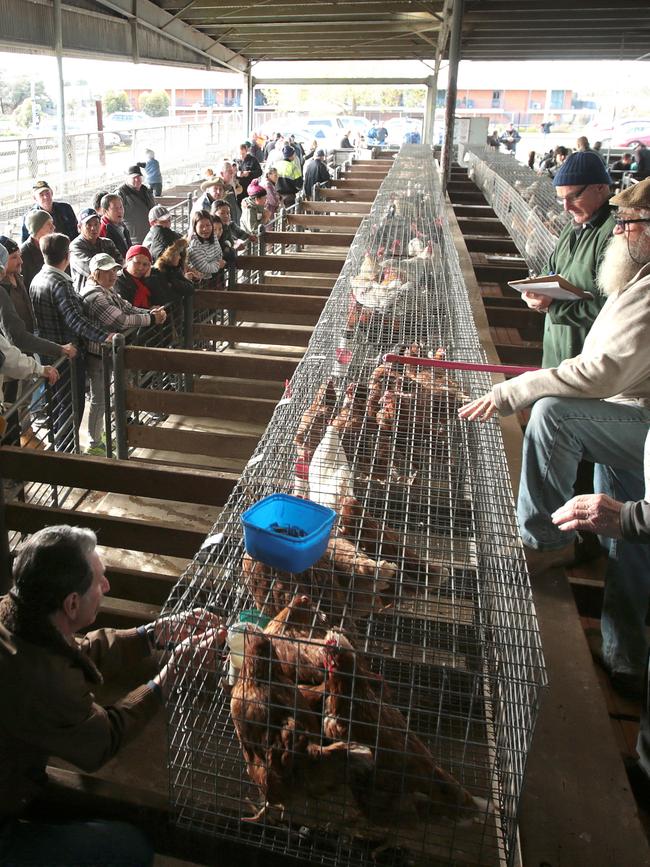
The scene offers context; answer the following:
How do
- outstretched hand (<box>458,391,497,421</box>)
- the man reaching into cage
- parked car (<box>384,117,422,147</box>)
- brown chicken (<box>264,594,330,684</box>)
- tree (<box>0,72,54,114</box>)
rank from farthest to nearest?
parked car (<box>384,117,422,147</box>), tree (<box>0,72,54,114</box>), outstretched hand (<box>458,391,497,421</box>), the man reaching into cage, brown chicken (<box>264,594,330,684</box>)

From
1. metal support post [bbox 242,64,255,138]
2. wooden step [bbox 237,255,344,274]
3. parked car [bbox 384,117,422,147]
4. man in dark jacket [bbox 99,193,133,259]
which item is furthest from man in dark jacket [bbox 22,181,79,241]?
parked car [bbox 384,117,422,147]

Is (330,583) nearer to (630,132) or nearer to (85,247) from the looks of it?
(85,247)

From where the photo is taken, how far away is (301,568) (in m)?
1.65

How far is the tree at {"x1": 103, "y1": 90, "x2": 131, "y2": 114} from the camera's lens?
3600 centimetres

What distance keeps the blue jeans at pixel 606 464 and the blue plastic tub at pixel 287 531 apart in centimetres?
96

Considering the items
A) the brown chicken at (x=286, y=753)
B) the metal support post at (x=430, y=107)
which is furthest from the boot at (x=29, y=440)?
the metal support post at (x=430, y=107)

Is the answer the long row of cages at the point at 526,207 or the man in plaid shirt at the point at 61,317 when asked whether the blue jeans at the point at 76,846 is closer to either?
the man in plaid shirt at the point at 61,317

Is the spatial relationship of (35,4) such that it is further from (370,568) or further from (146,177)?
(370,568)

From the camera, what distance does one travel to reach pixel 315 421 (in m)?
2.73

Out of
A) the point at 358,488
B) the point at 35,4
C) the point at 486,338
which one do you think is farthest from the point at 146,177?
the point at 358,488

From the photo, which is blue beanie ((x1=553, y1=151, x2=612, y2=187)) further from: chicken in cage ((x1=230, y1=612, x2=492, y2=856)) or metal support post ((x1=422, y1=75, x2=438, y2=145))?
metal support post ((x1=422, y1=75, x2=438, y2=145))

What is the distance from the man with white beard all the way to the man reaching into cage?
4.22 feet

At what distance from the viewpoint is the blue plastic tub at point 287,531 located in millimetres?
1613

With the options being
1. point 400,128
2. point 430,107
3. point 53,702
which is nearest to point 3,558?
point 53,702
